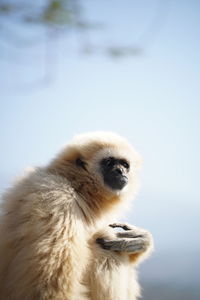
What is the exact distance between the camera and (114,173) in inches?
226

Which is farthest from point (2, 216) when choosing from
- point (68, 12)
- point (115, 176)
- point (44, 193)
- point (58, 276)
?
point (68, 12)

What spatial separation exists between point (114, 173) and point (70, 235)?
137 centimetres

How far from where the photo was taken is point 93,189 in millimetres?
5383

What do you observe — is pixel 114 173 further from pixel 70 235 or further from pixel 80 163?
pixel 70 235

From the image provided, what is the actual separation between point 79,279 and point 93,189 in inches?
46.1

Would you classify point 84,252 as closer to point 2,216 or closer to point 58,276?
point 58,276

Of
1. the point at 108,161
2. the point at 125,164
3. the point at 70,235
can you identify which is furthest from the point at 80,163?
the point at 70,235

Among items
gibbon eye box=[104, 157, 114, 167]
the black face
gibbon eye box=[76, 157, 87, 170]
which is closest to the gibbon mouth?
the black face

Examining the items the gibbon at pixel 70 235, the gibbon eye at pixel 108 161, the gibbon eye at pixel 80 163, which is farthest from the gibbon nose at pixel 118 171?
the gibbon eye at pixel 80 163

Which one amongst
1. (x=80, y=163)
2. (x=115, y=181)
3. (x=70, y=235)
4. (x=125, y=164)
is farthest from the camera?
(x=125, y=164)

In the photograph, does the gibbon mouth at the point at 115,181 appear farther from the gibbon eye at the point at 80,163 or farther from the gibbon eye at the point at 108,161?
the gibbon eye at the point at 80,163

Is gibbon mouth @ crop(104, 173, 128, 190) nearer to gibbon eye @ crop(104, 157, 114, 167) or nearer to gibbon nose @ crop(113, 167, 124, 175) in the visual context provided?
gibbon nose @ crop(113, 167, 124, 175)

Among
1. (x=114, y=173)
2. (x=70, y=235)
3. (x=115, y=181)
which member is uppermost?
(x=114, y=173)

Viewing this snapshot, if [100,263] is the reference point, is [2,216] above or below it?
above
